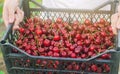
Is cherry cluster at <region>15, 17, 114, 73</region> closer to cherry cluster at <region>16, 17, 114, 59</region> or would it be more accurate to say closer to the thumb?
cherry cluster at <region>16, 17, 114, 59</region>

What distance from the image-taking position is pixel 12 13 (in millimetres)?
1381

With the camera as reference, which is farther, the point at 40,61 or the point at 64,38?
the point at 64,38

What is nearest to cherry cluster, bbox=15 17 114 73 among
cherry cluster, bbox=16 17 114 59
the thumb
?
cherry cluster, bbox=16 17 114 59

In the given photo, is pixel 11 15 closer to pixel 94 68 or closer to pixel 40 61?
pixel 40 61

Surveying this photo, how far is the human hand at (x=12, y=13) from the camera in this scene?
1361 millimetres

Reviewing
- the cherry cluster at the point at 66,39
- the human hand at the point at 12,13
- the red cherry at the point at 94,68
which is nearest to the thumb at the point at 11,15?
the human hand at the point at 12,13

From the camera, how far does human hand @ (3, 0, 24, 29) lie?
1.36 meters

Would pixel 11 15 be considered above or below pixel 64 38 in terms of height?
above

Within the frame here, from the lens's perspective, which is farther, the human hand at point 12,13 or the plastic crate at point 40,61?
the human hand at point 12,13

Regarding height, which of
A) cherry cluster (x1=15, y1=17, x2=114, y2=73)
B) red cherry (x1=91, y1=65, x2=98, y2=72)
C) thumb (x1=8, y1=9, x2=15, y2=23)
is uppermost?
thumb (x1=8, y1=9, x2=15, y2=23)

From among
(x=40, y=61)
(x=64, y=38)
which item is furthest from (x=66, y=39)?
(x=40, y=61)

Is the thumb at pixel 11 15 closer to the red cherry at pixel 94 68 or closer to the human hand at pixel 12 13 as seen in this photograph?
the human hand at pixel 12 13

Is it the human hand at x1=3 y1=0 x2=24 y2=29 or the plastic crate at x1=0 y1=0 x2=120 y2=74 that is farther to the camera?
the human hand at x1=3 y1=0 x2=24 y2=29

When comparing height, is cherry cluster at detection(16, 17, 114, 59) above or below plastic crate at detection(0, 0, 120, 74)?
above
